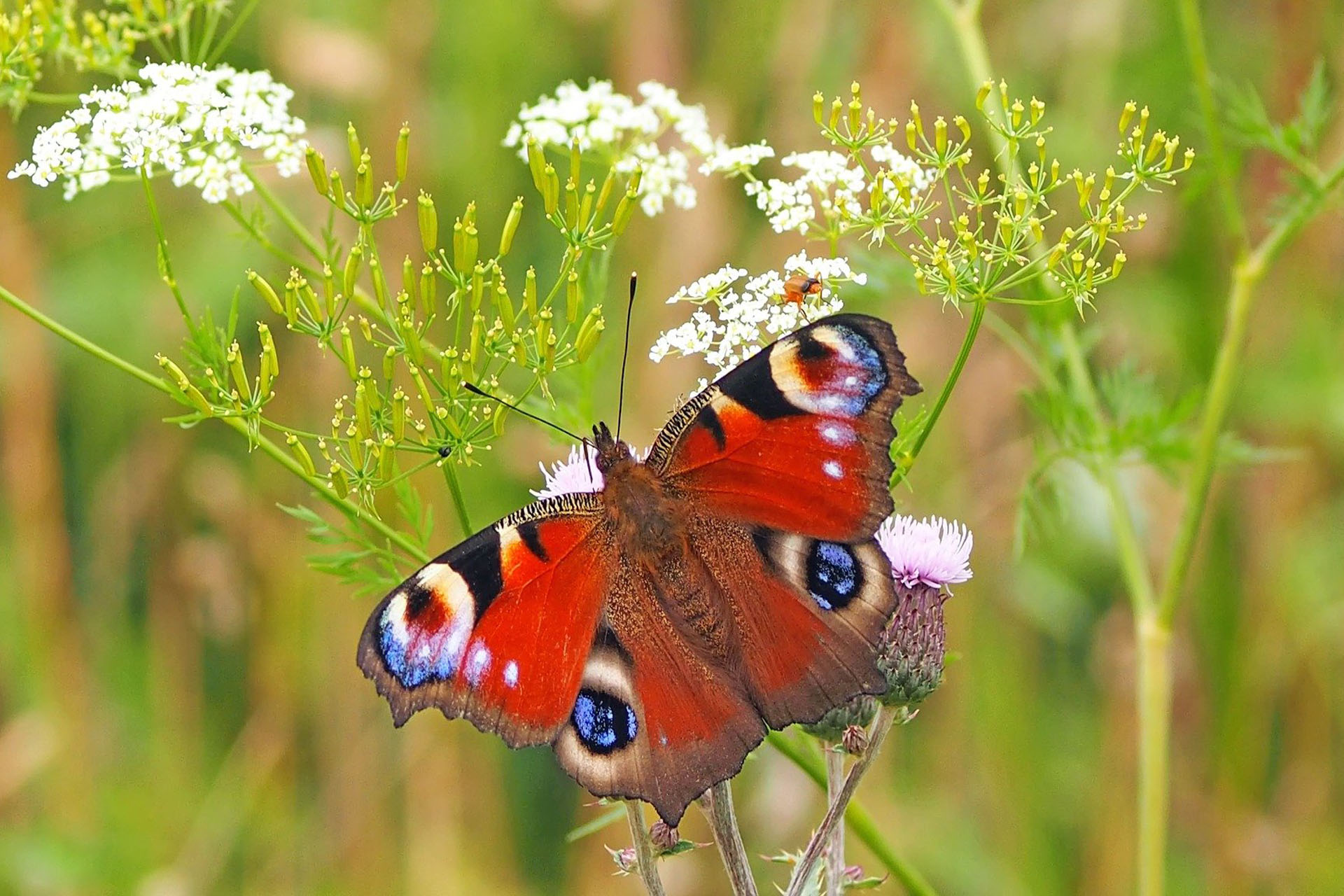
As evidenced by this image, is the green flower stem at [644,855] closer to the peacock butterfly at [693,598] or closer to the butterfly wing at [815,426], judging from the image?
the peacock butterfly at [693,598]

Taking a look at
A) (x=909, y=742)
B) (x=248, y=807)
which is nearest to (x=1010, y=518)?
(x=909, y=742)

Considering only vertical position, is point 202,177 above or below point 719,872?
above

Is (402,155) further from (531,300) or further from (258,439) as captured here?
(258,439)

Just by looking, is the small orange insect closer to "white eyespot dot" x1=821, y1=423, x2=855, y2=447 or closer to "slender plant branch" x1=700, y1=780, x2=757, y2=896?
"white eyespot dot" x1=821, y1=423, x2=855, y2=447

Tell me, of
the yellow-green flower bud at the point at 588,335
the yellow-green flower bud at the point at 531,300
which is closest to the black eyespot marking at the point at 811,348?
the yellow-green flower bud at the point at 588,335

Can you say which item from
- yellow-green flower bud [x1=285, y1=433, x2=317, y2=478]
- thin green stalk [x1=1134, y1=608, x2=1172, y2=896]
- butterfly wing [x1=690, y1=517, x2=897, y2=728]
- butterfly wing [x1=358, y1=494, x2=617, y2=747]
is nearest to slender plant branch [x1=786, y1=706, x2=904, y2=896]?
butterfly wing [x1=690, y1=517, x2=897, y2=728]

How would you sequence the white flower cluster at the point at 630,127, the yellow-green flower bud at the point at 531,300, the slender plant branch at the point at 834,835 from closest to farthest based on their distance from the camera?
the slender plant branch at the point at 834,835
the yellow-green flower bud at the point at 531,300
the white flower cluster at the point at 630,127

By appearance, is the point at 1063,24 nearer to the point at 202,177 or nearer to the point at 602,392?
the point at 602,392
